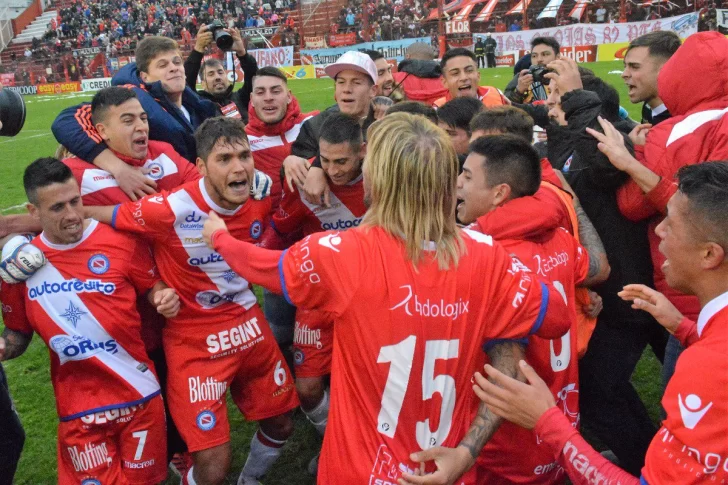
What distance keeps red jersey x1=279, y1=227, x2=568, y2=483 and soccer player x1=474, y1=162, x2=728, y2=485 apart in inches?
6.5

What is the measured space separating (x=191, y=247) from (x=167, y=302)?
376mm

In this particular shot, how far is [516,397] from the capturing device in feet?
7.98

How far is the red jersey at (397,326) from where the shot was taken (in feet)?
7.93

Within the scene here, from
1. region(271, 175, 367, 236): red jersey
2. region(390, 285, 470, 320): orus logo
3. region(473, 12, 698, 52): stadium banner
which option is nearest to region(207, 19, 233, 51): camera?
region(271, 175, 367, 236): red jersey

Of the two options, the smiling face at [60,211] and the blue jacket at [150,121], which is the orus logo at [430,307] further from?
the blue jacket at [150,121]

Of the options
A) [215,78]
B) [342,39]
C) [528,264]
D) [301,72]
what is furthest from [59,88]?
[528,264]

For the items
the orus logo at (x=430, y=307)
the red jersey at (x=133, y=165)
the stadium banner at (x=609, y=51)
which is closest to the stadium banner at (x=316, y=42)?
the stadium banner at (x=609, y=51)

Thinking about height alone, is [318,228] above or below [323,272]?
below

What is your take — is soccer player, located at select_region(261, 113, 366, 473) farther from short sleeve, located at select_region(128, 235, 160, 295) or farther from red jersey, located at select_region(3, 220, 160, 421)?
red jersey, located at select_region(3, 220, 160, 421)

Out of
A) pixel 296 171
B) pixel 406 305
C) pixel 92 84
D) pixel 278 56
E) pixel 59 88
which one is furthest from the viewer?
pixel 59 88

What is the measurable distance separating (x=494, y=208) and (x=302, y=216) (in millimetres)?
1612

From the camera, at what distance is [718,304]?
2.06m

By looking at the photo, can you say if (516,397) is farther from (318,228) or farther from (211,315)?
(318,228)

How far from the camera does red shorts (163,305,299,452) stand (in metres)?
3.80
